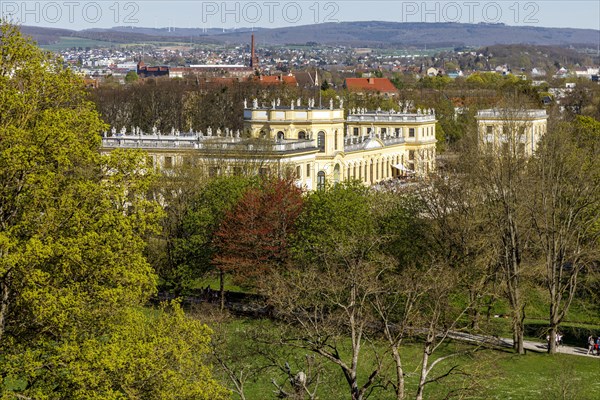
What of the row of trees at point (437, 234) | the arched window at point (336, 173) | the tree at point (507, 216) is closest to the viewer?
the row of trees at point (437, 234)

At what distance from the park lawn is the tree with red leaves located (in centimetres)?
436

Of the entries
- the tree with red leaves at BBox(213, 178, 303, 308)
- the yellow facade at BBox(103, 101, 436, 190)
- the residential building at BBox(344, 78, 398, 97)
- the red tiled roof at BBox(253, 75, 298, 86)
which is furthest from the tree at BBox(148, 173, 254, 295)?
the residential building at BBox(344, 78, 398, 97)

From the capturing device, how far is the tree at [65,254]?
67.7 feet

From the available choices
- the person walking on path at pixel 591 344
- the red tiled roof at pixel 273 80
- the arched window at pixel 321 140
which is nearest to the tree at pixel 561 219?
the person walking on path at pixel 591 344

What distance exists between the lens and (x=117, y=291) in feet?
69.3

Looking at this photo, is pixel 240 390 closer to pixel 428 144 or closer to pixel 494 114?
pixel 494 114

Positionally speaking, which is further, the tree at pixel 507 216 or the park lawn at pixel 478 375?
the tree at pixel 507 216

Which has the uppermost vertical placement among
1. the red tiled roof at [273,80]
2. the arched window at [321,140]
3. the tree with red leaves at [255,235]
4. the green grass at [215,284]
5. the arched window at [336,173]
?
the red tiled roof at [273,80]

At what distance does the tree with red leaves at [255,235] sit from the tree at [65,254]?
19696mm

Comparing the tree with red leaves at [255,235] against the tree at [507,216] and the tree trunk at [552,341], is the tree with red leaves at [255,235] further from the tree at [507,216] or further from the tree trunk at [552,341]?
the tree trunk at [552,341]

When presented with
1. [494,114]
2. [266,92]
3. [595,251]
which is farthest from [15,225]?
[266,92]

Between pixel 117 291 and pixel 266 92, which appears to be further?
pixel 266 92

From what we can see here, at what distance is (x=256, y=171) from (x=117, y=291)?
39.2 metres

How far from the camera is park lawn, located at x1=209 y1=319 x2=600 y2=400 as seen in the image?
29.7 metres
